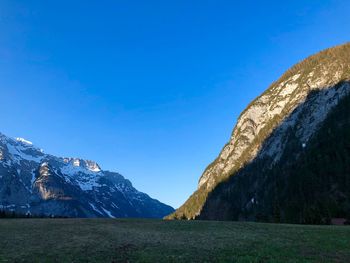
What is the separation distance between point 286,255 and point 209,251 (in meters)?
6.86

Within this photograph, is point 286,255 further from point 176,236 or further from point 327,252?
point 176,236

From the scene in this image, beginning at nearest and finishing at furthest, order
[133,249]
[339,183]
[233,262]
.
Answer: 1. [233,262]
2. [133,249]
3. [339,183]

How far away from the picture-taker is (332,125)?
198 m

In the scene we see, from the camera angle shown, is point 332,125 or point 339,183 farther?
point 332,125

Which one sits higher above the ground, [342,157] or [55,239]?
[342,157]

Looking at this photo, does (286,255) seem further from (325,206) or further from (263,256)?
(325,206)

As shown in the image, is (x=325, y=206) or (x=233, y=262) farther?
(x=325, y=206)

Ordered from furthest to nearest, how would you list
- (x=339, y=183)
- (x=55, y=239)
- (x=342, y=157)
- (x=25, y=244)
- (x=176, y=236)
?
(x=342, y=157)
(x=339, y=183)
(x=176, y=236)
(x=55, y=239)
(x=25, y=244)

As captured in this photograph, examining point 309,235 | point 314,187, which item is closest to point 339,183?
point 314,187

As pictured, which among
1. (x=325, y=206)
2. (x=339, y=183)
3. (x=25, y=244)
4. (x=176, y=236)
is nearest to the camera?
(x=25, y=244)

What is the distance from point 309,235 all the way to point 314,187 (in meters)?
134

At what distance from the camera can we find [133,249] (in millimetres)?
34625

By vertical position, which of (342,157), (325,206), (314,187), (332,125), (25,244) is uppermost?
(332,125)

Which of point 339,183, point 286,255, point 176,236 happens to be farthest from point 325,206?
point 286,255
